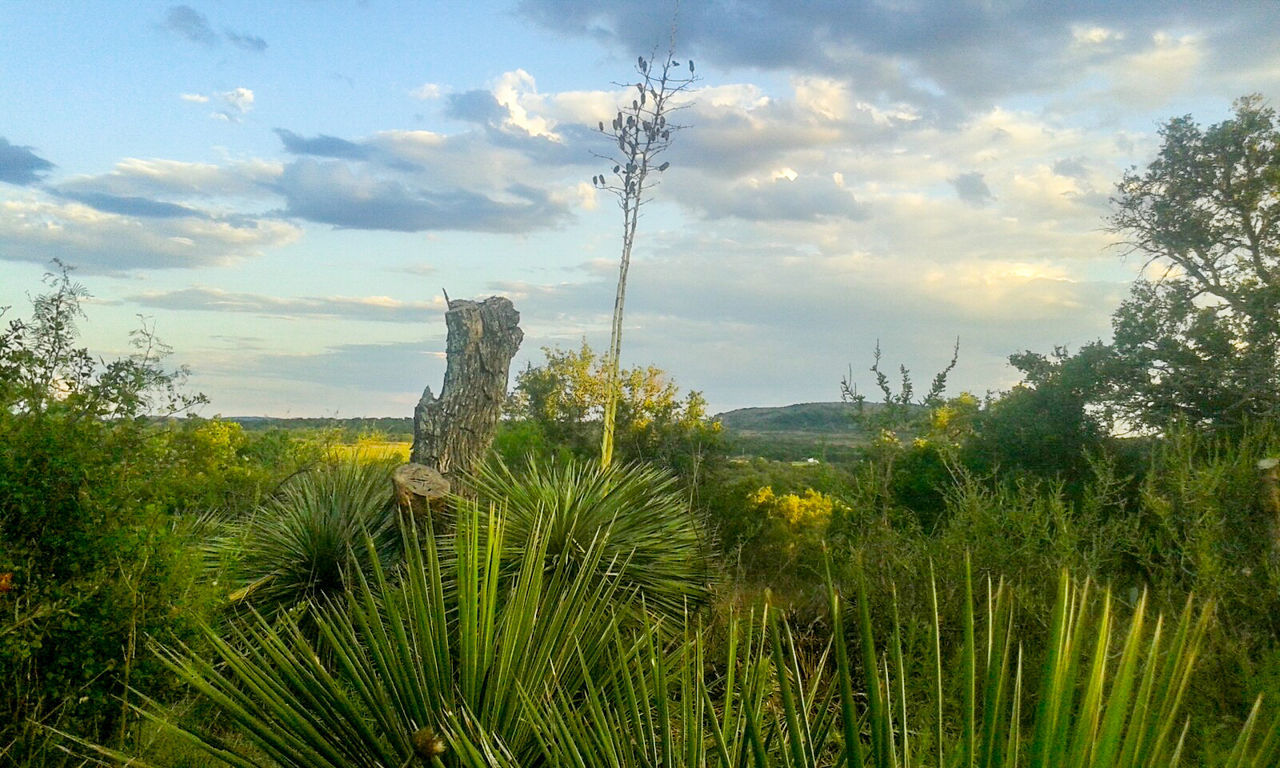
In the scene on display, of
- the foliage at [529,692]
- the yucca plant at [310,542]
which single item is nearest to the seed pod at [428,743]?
the foliage at [529,692]

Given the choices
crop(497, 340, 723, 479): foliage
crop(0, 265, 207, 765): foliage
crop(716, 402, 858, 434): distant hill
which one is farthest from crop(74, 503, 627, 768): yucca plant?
crop(716, 402, 858, 434): distant hill

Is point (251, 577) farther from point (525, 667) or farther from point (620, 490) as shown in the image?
point (525, 667)

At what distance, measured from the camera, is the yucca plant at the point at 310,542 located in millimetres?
6918

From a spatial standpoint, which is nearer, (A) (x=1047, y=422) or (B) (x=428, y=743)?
(B) (x=428, y=743)

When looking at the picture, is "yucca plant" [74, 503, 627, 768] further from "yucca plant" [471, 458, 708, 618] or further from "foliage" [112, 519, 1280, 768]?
"yucca plant" [471, 458, 708, 618]

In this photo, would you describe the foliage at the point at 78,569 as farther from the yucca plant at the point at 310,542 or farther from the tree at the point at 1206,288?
the tree at the point at 1206,288

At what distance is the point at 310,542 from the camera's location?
718cm

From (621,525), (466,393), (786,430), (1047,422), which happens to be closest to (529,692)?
(621,525)

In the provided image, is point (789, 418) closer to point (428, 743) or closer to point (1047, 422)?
point (1047, 422)

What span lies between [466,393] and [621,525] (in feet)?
7.55

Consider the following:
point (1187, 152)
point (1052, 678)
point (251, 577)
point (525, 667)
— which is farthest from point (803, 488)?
point (1052, 678)

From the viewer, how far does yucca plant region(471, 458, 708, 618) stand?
272 inches

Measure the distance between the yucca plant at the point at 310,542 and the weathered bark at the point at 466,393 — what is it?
0.98m

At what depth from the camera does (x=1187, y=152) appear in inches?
733
